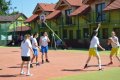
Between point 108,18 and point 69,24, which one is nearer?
point 108,18

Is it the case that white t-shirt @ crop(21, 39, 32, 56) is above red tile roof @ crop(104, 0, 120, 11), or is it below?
below

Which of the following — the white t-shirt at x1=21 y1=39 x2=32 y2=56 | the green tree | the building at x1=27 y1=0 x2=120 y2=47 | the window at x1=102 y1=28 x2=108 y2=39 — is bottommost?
the white t-shirt at x1=21 y1=39 x2=32 y2=56

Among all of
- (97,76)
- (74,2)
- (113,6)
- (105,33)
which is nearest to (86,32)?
(105,33)

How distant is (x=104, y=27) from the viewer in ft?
129

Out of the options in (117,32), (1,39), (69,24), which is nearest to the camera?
(117,32)

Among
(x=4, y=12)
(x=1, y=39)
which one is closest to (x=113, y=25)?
(x=1, y=39)

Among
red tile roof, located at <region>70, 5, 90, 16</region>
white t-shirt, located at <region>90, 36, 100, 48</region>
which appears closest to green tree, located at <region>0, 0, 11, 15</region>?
red tile roof, located at <region>70, 5, 90, 16</region>

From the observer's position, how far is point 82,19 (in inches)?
1750

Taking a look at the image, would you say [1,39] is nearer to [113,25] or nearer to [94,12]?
[94,12]

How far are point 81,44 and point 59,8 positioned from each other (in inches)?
346

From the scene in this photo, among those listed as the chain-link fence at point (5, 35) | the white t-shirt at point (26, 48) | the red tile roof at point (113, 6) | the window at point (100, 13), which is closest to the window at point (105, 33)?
the window at point (100, 13)

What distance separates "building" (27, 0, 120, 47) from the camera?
3794 cm

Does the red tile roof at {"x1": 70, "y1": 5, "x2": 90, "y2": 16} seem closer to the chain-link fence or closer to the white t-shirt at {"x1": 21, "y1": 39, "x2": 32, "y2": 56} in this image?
the chain-link fence

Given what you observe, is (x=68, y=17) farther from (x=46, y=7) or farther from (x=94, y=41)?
(x=94, y=41)
